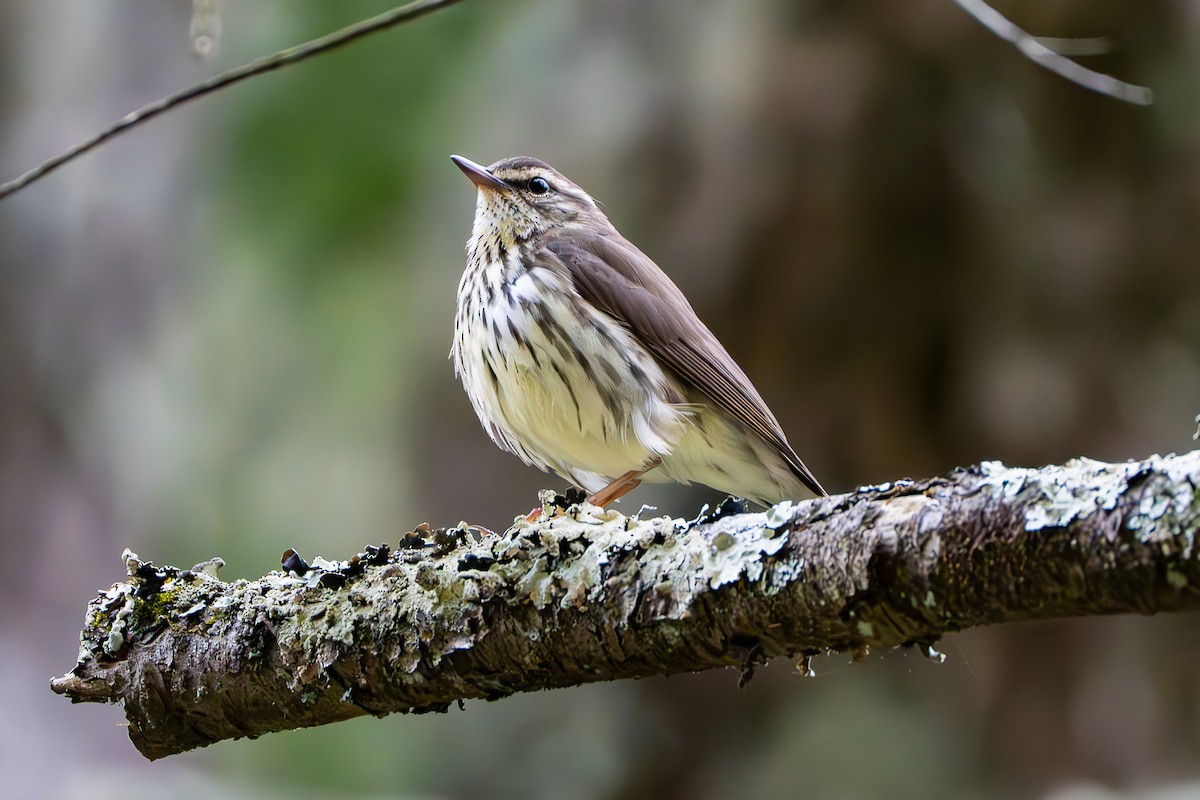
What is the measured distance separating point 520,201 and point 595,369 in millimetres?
972

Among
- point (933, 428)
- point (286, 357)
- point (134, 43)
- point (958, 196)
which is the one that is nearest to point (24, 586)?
point (286, 357)

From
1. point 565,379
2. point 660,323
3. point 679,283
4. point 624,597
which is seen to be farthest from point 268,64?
point 679,283

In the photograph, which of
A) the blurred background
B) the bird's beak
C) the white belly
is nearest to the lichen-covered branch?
the white belly

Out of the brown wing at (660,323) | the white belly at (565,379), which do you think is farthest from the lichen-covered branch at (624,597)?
the brown wing at (660,323)

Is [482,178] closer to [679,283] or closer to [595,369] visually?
[595,369]

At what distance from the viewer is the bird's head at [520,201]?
4.59 meters

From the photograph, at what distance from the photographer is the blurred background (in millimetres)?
6422

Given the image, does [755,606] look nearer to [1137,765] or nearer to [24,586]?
[1137,765]

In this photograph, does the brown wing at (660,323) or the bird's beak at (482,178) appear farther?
the bird's beak at (482,178)

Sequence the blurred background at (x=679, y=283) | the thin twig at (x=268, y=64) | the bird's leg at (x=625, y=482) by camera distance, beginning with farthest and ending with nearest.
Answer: the blurred background at (x=679, y=283) → the bird's leg at (x=625, y=482) → the thin twig at (x=268, y=64)

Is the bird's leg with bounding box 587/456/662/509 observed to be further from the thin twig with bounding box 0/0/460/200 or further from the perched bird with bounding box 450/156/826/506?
the thin twig with bounding box 0/0/460/200

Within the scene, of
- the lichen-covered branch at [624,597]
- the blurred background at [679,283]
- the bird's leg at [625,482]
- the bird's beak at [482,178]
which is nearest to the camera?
the lichen-covered branch at [624,597]

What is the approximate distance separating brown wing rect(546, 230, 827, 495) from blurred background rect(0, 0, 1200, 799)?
2200mm

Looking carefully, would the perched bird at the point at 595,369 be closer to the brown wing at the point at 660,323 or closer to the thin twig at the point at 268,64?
the brown wing at the point at 660,323
